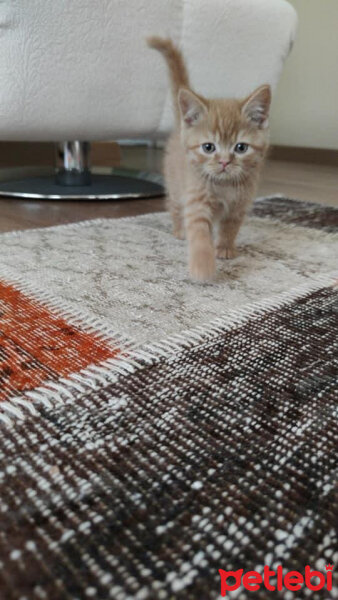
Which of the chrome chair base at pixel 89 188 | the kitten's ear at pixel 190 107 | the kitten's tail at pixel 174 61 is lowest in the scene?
Answer: the chrome chair base at pixel 89 188

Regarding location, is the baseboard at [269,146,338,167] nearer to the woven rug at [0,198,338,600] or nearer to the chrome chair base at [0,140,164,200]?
the chrome chair base at [0,140,164,200]

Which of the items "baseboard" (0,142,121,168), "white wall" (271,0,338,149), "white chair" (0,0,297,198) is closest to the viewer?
"white chair" (0,0,297,198)

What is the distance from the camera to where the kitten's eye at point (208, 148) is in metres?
0.98

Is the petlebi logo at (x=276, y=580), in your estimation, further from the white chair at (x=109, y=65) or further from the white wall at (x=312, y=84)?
the white wall at (x=312, y=84)

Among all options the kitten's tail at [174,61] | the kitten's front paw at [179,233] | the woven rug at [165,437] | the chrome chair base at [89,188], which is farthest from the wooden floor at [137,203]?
the woven rug at [165,437]

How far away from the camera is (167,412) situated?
475mm

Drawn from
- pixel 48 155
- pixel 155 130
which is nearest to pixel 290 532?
pixel 155 130

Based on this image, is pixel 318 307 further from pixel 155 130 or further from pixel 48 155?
pixel 48 155

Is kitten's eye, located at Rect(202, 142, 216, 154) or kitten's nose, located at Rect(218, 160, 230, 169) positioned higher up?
kitten's eye, located at Rect(202, 142, 216, 154)

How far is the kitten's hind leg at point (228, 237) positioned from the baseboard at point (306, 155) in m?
2.07

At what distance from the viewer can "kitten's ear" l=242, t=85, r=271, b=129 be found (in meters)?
0.96

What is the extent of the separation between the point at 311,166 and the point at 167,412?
8.99 feet

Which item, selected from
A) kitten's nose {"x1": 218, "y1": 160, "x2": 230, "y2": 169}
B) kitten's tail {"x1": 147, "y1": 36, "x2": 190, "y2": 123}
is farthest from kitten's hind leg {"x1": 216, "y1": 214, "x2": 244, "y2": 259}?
kitten's tail {"x1": 147, "y1": 36, "x2": 190, "y2": 123}

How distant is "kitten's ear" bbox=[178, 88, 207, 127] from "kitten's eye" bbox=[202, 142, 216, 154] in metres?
0.06
